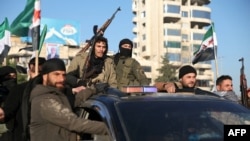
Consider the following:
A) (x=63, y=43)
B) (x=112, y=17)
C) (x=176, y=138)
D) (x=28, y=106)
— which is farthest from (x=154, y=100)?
(x=63, y=43)

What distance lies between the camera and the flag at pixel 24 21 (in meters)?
10.9

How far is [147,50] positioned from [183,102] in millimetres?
77896

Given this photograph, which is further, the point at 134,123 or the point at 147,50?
the point at 147,50

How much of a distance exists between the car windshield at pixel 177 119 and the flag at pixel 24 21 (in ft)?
26.5

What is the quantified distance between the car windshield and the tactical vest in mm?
2408

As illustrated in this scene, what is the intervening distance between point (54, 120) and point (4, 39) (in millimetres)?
11285

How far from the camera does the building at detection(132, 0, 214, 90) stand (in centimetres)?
8031

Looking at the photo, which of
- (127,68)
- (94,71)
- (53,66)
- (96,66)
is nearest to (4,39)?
(127,68)

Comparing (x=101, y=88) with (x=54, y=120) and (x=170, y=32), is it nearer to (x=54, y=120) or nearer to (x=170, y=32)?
(x=54, y=120)

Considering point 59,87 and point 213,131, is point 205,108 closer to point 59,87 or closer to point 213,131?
point 213,131

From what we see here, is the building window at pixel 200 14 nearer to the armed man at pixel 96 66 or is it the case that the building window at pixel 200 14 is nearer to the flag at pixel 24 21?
the flag at pixel 24 21

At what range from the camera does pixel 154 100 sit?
338 centimetres

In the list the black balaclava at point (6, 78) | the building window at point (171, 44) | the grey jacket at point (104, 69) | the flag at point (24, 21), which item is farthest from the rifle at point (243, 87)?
the building window at point (171, 44)

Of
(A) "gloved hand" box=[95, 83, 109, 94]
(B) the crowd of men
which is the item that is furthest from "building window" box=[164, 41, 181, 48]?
(A) "gloved hand" box=[95, 83, 109, 94]
